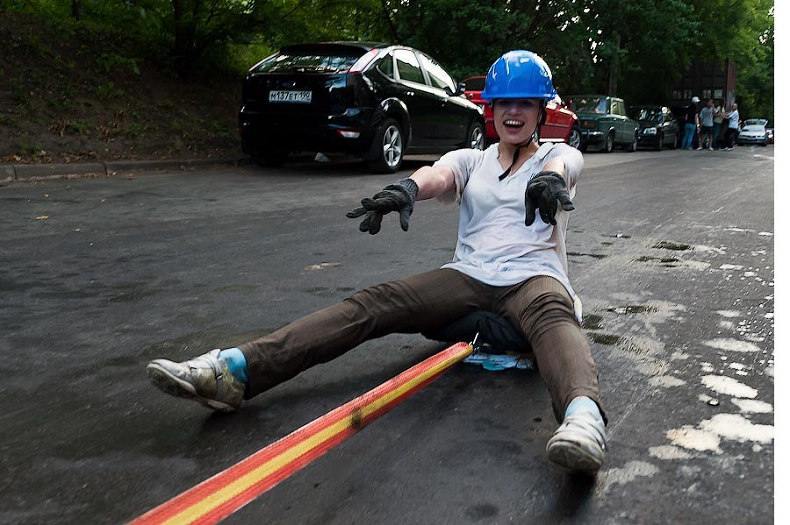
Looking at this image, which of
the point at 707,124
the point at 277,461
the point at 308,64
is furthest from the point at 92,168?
the point at 707,124

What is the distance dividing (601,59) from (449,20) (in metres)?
7.48

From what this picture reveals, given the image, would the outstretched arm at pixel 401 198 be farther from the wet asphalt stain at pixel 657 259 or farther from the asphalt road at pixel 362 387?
the wet asphalt stain at pixel 657 259

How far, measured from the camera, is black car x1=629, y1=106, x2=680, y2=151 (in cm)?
2909

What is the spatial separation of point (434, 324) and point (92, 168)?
28.6 ft

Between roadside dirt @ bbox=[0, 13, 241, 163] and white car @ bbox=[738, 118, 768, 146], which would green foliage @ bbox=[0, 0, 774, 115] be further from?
white car @ bbox=[738, 118, 768, 146]

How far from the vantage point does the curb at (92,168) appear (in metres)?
9.77

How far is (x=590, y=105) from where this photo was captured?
24.3 meters

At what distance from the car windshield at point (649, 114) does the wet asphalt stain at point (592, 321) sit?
2727 cm

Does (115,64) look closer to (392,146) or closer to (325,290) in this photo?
(392,146)

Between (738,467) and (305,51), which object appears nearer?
(738,467)

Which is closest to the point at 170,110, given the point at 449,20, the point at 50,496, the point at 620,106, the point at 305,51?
the point at 305,51

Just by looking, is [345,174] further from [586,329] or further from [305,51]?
[586,329]

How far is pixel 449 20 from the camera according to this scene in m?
22.2

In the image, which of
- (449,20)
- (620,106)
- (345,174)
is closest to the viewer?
(345,174)
